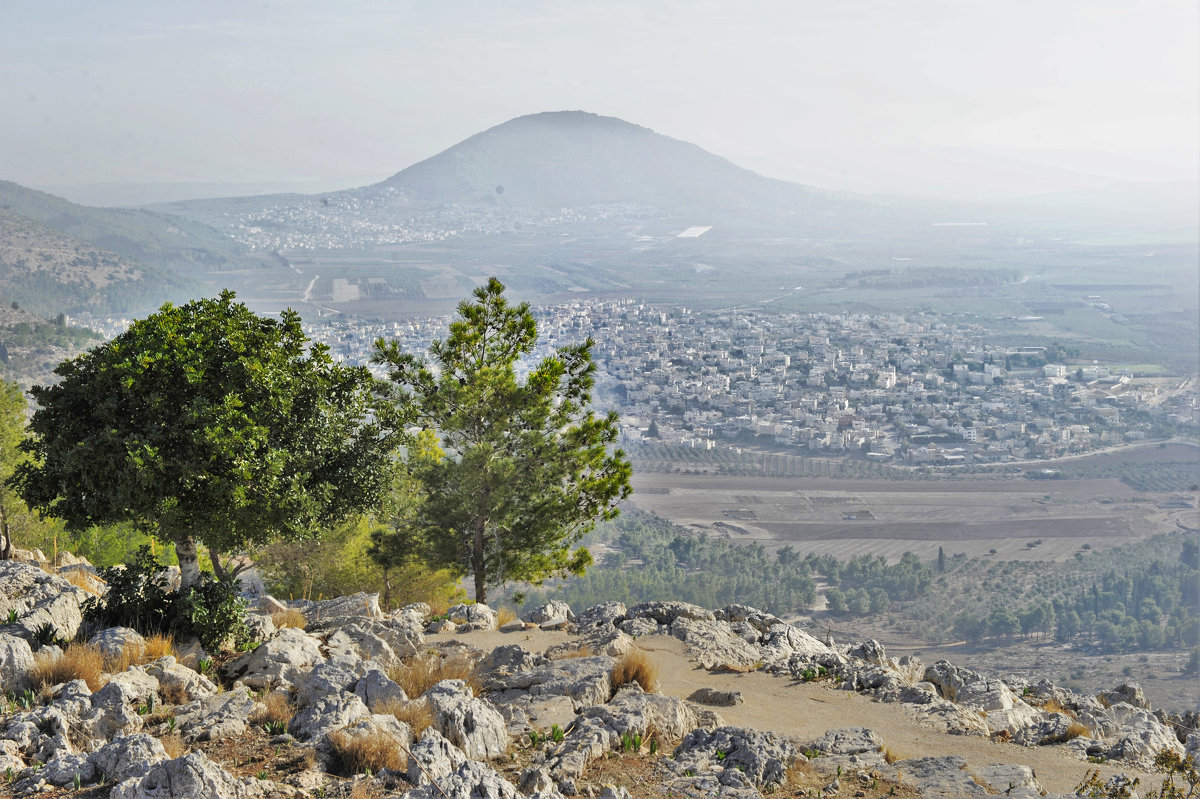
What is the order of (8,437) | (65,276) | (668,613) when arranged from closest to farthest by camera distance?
(668,613) → (8,437) → (65,276)

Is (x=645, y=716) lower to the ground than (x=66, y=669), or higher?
lower

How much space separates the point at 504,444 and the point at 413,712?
676cm

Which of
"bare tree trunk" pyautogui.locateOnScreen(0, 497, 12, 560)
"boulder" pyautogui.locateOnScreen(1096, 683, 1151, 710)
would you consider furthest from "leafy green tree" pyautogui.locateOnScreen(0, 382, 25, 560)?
"boulder" pyautogui.locateOnScreen(1096, 683, 1151, 710)

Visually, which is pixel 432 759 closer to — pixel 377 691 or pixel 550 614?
pixel 377 691

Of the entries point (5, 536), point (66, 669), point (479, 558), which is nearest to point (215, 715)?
point (66, 669)

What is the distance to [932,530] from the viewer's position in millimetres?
66875

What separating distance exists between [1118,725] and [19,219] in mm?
174920

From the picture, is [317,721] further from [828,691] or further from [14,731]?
[828,691]

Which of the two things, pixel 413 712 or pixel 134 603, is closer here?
pixel 413 712

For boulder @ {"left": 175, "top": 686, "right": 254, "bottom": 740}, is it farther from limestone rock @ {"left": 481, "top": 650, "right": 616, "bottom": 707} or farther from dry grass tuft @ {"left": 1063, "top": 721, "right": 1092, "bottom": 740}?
dry grass tuft @ {"left": 1063, "top": 721, "right": 1092, "bottom": 740}

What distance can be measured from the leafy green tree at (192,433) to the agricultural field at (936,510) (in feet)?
189

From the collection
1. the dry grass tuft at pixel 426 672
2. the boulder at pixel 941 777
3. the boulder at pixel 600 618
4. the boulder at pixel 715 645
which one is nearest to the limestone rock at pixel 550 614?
the boulder at pixel 600 618

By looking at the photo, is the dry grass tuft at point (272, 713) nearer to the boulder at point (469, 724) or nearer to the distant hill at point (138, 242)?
the boulder at point (469, 724)

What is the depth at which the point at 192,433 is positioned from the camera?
7.47 m
